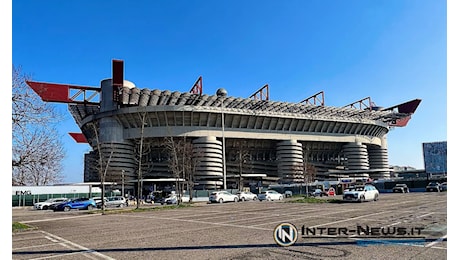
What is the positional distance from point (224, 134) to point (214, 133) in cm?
277

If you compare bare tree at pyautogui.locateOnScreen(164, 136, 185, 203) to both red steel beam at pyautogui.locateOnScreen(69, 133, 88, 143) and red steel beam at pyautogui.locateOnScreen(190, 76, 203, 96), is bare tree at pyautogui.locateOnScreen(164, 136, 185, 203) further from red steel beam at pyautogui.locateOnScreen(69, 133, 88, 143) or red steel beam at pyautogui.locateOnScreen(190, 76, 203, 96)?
red steel beam at pyautogui.locateOnScreen(69, 133, 88, 143)

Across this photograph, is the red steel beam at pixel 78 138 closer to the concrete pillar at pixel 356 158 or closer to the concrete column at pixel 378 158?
the concrete pillar at pixel 356 158

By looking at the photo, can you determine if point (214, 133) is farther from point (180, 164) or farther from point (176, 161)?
point (176, 161)

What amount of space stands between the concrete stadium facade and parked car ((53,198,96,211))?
24.9 m

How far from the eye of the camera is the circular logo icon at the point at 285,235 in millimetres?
9680

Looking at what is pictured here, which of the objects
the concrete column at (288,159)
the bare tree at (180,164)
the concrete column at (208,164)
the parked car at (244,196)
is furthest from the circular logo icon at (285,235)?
the concrete column at (288,159)

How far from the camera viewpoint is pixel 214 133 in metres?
79.2

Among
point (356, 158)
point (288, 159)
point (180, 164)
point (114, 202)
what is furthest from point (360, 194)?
point (356, 158)

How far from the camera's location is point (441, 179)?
62375mm

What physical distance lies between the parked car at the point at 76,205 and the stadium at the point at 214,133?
24.3 m

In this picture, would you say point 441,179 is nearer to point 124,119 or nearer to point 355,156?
point 355,156

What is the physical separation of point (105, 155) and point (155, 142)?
1151 centimetres

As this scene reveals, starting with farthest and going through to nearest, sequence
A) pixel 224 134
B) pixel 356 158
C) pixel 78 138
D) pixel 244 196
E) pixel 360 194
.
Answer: pixel 78 138, pixel 356 158, pixel 224 134, pixel 244 196, pixel 360 194

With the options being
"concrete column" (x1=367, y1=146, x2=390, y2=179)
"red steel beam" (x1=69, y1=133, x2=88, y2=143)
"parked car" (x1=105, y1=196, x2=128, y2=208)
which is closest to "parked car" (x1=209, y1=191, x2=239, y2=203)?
"parked car" (x1=105, y1=196, x2=128, y2=208)
